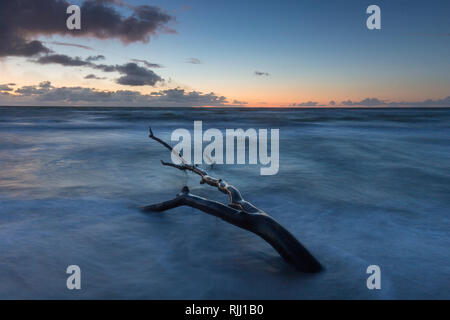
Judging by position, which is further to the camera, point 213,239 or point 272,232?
point 213,239

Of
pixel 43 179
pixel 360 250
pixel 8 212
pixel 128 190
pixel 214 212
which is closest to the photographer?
pixel 214 212

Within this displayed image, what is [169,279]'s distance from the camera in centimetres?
225

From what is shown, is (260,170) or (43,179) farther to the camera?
(260,170)

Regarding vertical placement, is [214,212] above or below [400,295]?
above

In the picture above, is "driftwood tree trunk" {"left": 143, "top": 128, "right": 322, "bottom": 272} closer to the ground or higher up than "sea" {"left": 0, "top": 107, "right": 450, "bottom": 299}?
higher up

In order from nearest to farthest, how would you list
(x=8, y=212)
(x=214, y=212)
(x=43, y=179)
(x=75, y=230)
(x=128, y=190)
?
1. (x=214, y=212)
2. (x=75, y=230)
3. (x=8, y=212)
4. (x=128, y=190)
5. (x=43, y=179)

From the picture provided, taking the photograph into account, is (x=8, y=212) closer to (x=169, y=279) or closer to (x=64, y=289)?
(x=64, y=289)

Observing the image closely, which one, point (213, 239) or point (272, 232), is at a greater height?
point (272, 232)

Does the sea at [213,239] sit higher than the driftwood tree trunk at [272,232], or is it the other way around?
the driftwood tree trunk at [272,232]

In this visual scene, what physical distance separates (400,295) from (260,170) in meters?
4.67

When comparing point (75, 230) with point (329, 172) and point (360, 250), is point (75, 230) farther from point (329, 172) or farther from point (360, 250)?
point (329, 172)

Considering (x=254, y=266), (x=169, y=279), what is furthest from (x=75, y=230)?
(x=254, y=266)

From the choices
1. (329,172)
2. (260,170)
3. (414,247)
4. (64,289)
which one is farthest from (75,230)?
(329,172)

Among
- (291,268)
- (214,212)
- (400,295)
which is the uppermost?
(214,212)
